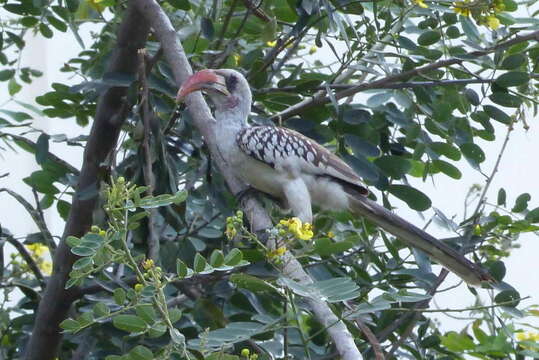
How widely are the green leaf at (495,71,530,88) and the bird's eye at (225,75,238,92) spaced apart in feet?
1.80

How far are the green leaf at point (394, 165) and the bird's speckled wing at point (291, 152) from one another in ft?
0.21

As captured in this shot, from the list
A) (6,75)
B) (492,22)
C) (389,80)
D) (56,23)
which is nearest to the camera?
(492,22)

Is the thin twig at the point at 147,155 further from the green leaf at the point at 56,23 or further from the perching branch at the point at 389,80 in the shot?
the green leaf at the point at 56,23

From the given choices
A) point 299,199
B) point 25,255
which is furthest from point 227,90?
point 25,255

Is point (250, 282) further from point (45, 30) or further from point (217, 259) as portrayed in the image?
point (45, 30)

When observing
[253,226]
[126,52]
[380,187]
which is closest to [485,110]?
[380,187]

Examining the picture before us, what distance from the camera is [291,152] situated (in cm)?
212

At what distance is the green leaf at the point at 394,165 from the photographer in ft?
6.80

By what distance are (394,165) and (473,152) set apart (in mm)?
168

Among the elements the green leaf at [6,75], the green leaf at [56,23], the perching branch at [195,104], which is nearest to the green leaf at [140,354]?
the perching branch at [195,104]

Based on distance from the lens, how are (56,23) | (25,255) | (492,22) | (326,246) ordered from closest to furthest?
(326,246) < (492,22) < (25,255) < (56,23)

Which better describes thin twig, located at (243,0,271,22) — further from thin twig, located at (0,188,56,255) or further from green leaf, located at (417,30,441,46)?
thin twig, located at (0,188,56,255)

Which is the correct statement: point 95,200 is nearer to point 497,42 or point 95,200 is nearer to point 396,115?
point 396,115

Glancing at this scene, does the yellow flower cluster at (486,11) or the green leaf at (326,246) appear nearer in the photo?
the green leaf at (326,246)
